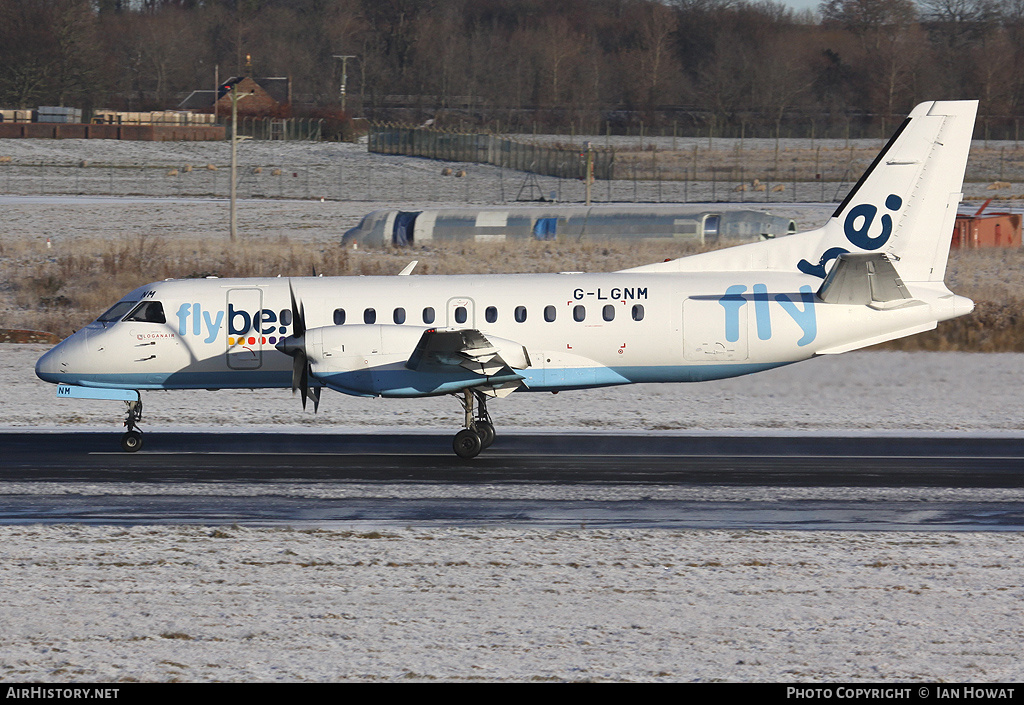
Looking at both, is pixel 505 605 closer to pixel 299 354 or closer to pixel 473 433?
pixel 473 433

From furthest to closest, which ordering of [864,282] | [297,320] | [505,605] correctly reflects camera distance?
1. [864,282]
2. [297,320]
3. [505,605]

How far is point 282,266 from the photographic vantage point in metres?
42.0

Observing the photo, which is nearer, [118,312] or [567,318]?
[567,318]

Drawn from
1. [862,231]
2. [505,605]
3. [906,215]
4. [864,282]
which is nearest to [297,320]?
[505,605]

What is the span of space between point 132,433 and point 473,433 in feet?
20.6

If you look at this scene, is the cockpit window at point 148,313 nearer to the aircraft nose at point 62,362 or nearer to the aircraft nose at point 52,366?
the aircraft nose at point 62,362

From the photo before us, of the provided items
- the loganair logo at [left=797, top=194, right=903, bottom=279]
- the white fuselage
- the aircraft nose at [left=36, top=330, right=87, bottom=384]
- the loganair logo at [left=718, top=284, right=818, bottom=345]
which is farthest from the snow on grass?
the loganair logo at [left=797, top=194, right=903, bottom=279]

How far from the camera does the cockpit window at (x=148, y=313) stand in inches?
870

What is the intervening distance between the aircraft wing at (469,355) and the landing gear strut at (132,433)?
17.3 ft

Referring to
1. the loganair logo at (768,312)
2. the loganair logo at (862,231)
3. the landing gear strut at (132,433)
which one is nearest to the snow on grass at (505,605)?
the landing gear strut at (132,433)

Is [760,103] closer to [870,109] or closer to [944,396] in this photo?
[870,109]

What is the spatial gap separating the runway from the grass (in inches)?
626

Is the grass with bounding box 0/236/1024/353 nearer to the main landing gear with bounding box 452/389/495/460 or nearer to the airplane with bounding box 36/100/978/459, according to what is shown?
the airplane with bounding box 36/100/978/459

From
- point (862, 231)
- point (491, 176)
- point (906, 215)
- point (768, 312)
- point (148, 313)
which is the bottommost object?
point (148, 313)
